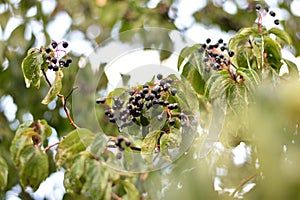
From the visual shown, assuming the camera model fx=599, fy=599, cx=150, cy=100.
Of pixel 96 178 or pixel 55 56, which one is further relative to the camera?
pixel 55 56

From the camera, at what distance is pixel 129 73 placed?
1.11 m

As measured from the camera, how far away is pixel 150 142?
3.32 feet

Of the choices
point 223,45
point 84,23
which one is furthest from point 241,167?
point 84,23

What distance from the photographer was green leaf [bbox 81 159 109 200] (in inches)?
35.5

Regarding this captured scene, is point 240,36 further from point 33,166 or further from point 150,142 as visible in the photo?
point 33,166

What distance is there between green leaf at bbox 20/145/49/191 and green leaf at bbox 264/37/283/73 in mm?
489

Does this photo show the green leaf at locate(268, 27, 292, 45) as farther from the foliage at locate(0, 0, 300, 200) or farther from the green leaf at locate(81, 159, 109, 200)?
the green leaf at locate(81, 159, 109, 200)

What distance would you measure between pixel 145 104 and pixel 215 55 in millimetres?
174

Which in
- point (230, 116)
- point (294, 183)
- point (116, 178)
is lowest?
point (116, 178)

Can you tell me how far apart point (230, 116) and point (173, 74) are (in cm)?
13

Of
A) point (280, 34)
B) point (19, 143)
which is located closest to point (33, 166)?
point (19, 143)

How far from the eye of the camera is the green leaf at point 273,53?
1167 millimetres

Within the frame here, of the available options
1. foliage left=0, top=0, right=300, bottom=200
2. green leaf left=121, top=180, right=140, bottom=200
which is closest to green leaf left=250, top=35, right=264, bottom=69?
foliage left=0, top=0, right=300, bottom=200

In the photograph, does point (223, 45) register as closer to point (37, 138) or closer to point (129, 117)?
point (129, 117)
